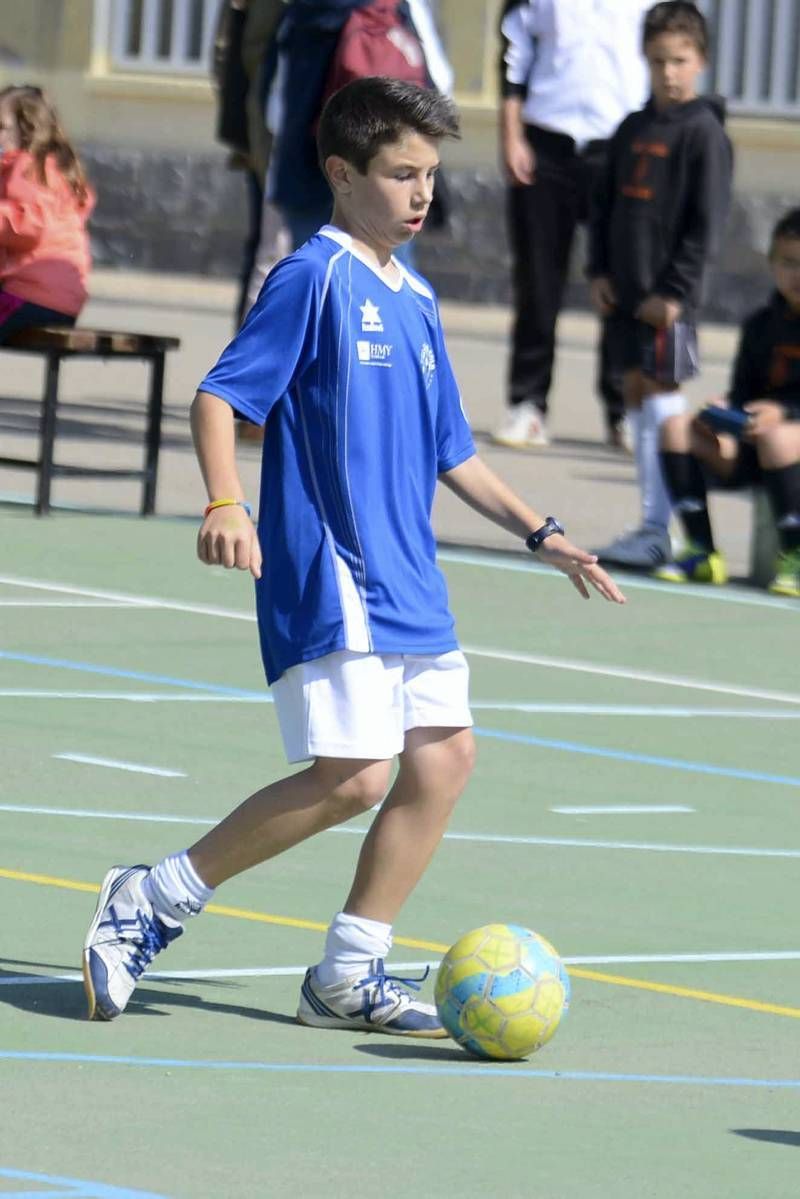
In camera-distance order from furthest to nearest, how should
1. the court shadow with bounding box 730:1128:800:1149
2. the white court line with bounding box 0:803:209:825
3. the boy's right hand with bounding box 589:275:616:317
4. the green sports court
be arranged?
the boy's right hand with bounding box 589:275:616:317, the white court line with bounding box 0:803:209:825, the court shadow with bounding box 730:1128:800:1149, the green sports court

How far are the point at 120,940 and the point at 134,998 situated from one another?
23 centimetres

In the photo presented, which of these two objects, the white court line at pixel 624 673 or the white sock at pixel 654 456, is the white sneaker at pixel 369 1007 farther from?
the white sock at pixel 654 456

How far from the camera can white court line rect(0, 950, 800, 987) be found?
607 cm

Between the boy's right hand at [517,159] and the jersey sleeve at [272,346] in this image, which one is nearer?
the jersey sleeve at [272,346]

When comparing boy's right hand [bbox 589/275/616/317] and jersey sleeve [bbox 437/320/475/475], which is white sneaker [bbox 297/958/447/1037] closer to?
jersey sleeve [bbox 437/320/475/475]

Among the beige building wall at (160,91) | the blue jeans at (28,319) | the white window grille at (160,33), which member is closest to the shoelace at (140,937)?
the blue jeans at (28,319)

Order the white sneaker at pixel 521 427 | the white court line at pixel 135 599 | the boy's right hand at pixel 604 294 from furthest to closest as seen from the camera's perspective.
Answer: the white sneaker at pixel 521 427 < the boy's right hand at pixel 604 294 < the white court line at pixel 135 599

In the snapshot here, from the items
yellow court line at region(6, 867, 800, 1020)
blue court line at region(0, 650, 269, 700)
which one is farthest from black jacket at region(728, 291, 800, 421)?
yellow court line at region(6, 867, 800, 1020)

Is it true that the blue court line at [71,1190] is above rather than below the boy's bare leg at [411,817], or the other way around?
below

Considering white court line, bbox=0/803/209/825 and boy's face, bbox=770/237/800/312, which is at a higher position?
boy's face, bbox=770/237/800/312

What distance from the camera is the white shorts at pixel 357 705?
19.0 ft

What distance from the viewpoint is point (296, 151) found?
14.6 metres

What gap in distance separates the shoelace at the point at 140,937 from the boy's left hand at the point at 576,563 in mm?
1032

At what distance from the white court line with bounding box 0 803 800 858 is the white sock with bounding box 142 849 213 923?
166 centimetres
